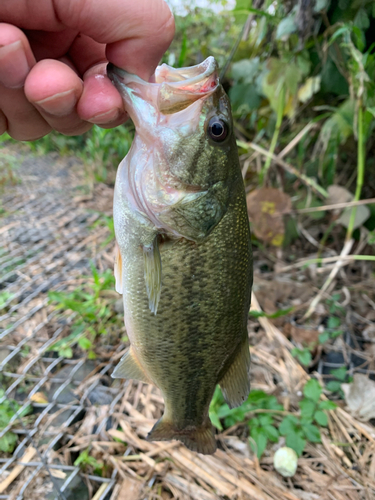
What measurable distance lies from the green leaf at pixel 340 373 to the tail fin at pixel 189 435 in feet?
4.42

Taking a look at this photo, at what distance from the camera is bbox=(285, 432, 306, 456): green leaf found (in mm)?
1897

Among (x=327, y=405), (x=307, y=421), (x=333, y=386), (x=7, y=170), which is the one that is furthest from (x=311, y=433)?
(x=7, y=170)

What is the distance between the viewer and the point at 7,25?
1024 millimetres

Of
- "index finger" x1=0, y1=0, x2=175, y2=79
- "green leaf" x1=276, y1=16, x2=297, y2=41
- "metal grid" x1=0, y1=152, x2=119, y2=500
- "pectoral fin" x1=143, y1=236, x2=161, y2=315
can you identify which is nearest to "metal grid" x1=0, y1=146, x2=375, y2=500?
"metal grid" x1=0, y1=152, x2=119, y2=500

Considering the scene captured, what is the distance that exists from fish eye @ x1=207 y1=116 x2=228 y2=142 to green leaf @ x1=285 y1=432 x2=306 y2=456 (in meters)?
1.75

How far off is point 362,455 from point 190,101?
221 cm

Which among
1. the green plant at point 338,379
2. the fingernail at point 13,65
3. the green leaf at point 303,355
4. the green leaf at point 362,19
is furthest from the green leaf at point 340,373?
the green leaf at point 362,19

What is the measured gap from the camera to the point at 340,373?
7.95ft

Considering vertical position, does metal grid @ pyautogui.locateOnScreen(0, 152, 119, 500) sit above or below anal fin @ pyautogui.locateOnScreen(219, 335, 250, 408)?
below

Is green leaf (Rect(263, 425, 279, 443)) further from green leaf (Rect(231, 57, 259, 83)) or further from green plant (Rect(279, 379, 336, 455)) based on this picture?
green leaf (Rect(231, 57, 259, 83))

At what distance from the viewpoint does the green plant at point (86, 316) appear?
97.0 inches

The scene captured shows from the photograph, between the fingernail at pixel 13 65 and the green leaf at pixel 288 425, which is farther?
the green leaf at pixel 288 425

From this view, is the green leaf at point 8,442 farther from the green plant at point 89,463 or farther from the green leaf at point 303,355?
the green leaf at point 303,355

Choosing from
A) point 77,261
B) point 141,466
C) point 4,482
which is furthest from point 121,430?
point 77,261
